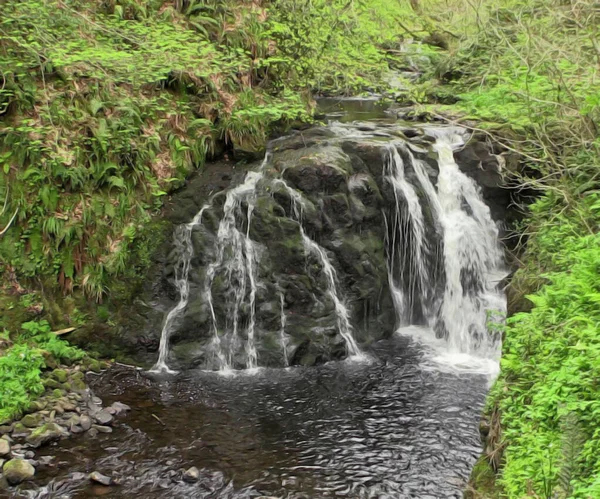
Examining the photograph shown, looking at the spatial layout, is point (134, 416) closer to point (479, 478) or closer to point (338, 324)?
point (338, 324)

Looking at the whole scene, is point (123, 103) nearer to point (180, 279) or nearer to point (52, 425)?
point (180, 279)

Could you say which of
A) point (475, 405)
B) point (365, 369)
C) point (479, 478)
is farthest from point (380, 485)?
point (365, 369)

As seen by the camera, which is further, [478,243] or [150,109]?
[478,243]

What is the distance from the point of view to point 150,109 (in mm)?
10508

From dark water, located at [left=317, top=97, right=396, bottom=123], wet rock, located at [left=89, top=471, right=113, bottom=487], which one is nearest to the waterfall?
dark water, located at [left=317, top=97, right=396, bottom=123]

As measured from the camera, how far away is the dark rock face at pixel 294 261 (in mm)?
9621

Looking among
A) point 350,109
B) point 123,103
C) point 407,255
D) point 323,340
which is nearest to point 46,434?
point 323,340

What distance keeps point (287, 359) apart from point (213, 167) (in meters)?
4.67

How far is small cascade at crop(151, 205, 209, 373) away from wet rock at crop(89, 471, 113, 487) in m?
2.98

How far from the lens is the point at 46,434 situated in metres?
6.90

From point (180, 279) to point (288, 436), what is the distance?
399 cm

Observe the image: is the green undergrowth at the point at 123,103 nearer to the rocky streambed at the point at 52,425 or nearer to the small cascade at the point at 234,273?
the small cascade at the point at 234,273

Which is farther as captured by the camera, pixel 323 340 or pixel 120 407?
pixel 323 340

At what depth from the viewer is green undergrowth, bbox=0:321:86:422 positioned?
7.18 meters
